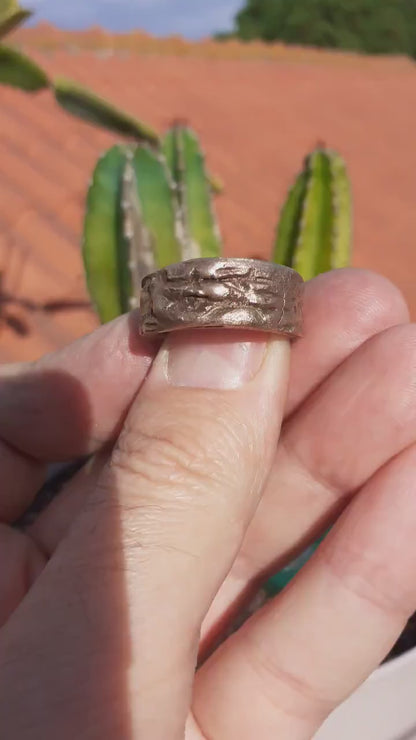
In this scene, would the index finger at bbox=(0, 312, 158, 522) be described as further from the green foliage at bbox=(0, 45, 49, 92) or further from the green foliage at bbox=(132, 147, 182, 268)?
the green foliage at bbox=(0, 45, 49, 92)

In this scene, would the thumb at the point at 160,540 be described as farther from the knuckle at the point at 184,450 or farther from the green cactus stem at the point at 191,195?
the green cactus stem at the point at 191,195

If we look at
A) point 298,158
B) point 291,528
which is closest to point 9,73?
point 291,528

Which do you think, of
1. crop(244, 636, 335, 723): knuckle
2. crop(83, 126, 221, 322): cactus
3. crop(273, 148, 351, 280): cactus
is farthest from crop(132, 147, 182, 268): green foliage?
crop(244, 636, 335, 723): knuckle

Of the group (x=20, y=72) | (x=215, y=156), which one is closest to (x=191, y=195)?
(x=20, y=72)

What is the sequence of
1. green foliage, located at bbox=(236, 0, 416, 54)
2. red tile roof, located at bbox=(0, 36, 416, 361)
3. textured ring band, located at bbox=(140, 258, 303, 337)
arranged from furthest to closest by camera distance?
green foliage, located at bbox=(236, 0, 416, 54) < red tile roof, located at bbox=(0, 36, 416, 361) < textured ring band, located at bbox=(140, 258, 303, 337)

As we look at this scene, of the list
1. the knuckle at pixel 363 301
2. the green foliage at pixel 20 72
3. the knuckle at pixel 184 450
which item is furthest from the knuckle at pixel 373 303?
the green foliage at pixel 20 72

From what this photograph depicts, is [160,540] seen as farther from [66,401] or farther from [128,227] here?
[128,227]

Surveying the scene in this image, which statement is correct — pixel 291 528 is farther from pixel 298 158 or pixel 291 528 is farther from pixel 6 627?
pixel 298 158
